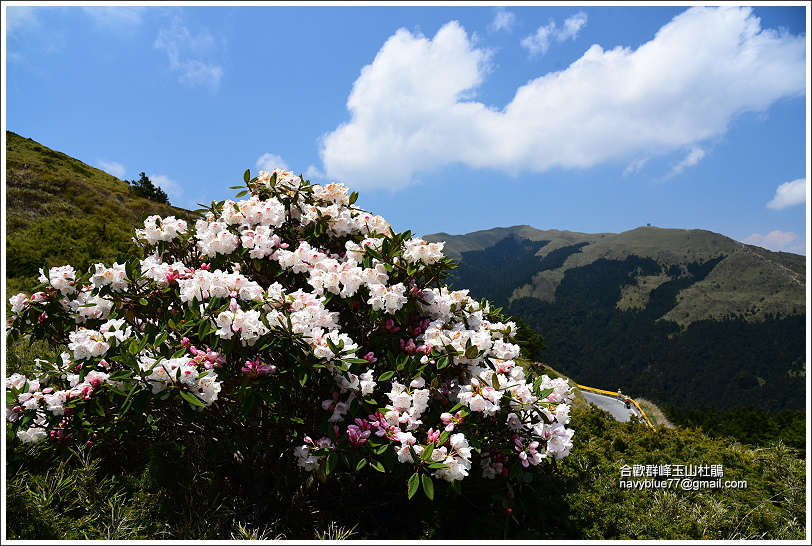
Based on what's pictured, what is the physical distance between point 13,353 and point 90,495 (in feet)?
12.2

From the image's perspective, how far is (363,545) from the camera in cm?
308

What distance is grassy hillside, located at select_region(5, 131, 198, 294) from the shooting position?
42.2 feet

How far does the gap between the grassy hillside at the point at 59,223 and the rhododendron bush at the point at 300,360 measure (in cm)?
136

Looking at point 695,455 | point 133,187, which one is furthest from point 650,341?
point 695,455

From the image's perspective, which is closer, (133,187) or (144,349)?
(144,349)

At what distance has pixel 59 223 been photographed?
16.8 m

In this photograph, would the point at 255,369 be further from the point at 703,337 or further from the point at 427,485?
the point at 703,337

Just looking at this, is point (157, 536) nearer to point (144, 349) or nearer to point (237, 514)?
point (237, 514)

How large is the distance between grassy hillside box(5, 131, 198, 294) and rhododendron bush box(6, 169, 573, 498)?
1365 millimetres

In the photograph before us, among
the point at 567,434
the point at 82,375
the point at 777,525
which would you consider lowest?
the point at 777,525

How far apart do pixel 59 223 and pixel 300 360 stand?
60.1ft

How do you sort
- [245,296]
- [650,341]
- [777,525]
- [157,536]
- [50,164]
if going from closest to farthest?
[245,296] < [157,536] < [777,525] < [50,164] < [650,341]

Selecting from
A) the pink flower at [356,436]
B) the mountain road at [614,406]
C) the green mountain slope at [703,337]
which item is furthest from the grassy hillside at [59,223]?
the green mountain slope at [703,337]

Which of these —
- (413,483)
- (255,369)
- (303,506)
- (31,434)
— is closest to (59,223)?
(31,434)
